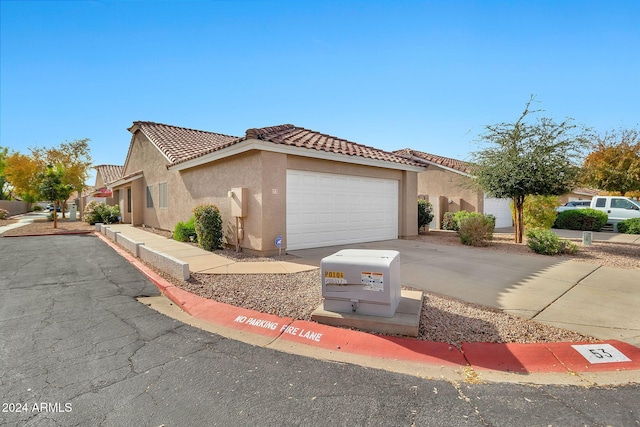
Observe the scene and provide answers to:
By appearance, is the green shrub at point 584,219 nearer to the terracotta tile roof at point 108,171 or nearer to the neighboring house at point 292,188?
the neighboring house at point 292,188

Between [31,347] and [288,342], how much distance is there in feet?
10.3

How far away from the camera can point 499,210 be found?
68.7 feet

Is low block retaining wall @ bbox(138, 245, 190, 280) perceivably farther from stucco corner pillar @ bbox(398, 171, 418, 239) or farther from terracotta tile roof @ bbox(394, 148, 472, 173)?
terracotta tile roof @ bbox(394, 148, 472, 173)

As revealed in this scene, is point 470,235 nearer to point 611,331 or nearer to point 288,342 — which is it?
point 611,331

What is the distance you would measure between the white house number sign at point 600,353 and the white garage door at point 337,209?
750 centimetres

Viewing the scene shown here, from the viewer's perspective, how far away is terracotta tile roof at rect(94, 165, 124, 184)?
35.7m

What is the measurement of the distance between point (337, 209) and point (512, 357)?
26.5ft

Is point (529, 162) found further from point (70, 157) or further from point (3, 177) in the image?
point (3, 177)

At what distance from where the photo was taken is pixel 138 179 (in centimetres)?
2006

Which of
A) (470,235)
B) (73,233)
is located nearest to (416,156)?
(470,235)

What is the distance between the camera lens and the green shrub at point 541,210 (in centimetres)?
1461

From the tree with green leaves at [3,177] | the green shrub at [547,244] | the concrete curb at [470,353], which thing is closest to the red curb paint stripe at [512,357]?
the concrete curb at [470,353]

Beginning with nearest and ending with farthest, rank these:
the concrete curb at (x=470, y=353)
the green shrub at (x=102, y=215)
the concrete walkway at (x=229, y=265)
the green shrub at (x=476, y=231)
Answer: the concrete curb at (x=470, y=353) → the concrete walkway at (x=229, y=265) → the green shrub at (x=476, y=231) → the green shrub at (x=102, y=215)

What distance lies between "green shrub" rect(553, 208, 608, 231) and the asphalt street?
19410 mm
